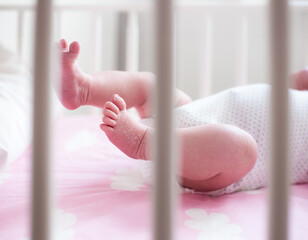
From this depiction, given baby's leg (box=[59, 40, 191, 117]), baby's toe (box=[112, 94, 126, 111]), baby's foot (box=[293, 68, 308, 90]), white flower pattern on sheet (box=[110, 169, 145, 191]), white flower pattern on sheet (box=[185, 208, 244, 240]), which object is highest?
baby's foot (box=[293, 68, 308, 90])

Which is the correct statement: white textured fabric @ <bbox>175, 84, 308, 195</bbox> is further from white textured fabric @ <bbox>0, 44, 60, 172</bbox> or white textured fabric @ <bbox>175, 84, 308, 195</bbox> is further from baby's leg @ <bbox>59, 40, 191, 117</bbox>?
white textured fabric @ <bbox>0, 44, 60, 172</bbox>

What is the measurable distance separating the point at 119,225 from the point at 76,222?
0.06 metres

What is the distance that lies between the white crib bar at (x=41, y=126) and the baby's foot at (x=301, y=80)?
2.32 feet

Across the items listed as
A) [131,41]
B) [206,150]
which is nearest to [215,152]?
[206,150]

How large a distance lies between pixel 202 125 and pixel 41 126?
31cm

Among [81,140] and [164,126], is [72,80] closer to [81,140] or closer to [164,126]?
[164,126]

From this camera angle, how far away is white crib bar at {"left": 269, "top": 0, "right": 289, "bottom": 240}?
10.5 inches

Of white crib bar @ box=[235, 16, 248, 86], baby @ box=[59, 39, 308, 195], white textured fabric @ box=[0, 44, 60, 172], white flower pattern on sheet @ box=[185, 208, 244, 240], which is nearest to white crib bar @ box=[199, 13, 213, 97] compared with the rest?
white crib bar @ box=[235, 16, 248, 86]

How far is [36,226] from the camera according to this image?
29 centimetres

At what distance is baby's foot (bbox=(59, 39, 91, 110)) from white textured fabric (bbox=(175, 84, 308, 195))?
16 centimetres

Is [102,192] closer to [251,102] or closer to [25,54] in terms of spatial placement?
[251,102]

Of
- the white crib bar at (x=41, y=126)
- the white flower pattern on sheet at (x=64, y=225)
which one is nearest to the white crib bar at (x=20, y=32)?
the white flower pattern on sheet at (x=64, y=225)

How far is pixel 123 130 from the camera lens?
1.45ft

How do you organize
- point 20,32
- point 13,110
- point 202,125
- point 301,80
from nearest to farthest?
1. point 202,125
2. point 13,110
3. point 301,80
4. point 20,32
